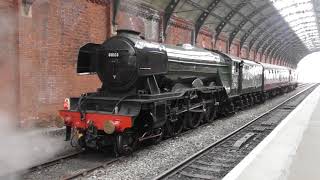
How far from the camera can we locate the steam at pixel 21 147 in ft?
26.4

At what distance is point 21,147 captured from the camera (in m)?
9.47

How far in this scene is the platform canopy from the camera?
78.1ft

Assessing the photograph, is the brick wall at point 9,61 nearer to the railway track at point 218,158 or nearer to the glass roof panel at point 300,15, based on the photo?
the railway track at point 218,158

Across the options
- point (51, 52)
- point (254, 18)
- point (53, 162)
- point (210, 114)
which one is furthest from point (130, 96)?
point (254, 18)

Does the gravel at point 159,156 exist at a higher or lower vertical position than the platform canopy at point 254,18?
lower

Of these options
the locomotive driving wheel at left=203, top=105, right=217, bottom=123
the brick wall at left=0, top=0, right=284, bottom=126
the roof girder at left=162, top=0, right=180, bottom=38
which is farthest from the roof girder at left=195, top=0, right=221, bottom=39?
the locomotive driving wheel at left=203, top=105, right=217, bottom=123

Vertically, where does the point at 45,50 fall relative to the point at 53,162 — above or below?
above

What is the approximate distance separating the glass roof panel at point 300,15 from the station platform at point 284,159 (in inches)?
976

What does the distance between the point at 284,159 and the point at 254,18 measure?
29.5 meters

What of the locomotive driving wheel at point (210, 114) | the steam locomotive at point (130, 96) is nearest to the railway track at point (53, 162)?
the steam locomotive at point (130, 96)

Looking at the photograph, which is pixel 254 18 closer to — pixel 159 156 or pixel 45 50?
pixel 45 50

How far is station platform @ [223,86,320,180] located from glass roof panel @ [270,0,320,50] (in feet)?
81.3

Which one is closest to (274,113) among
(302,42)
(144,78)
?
(144,78)

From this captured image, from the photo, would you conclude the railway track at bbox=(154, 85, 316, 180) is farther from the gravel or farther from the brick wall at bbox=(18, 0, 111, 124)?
the brick wall at bbox=(18, 0, 111, 124)
